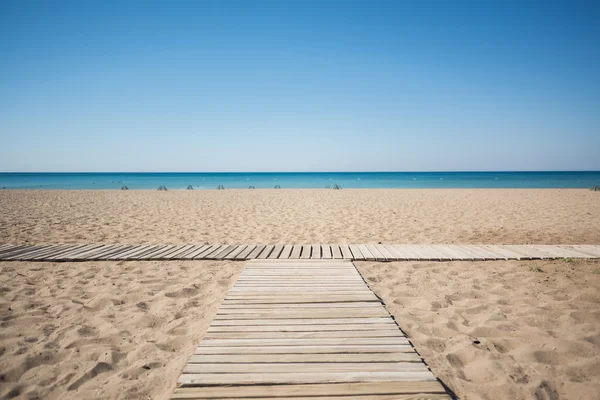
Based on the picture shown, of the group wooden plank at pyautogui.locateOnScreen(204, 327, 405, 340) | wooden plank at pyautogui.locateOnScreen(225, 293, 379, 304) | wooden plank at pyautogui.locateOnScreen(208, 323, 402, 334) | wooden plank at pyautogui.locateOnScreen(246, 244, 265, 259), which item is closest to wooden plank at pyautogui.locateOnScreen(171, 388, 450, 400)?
wooden plank at pyautogui.locateOnScreen(204, 327, 405, 340)

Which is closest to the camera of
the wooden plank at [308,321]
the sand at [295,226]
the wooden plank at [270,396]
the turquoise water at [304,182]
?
the wooden plank at [270,396]

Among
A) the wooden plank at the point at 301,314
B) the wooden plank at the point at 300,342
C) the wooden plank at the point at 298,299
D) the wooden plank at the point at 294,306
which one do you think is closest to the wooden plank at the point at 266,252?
the wooden plank at the point at 298,299

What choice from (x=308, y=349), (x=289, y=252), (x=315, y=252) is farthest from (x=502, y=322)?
(x=289, y=252)

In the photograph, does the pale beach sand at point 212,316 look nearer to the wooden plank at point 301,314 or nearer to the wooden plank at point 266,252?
the wooden plank at point 301,314

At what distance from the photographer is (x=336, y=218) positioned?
33.9 ft

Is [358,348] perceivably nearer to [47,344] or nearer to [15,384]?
[15,384]

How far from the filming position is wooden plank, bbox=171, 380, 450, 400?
197cm

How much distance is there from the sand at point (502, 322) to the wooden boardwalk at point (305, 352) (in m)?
0.34

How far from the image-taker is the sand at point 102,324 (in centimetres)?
230

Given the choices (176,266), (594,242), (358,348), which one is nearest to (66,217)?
(176,266)

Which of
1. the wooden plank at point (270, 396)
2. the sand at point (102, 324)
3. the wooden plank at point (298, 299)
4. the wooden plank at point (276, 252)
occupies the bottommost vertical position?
the sand at point (102, 324)

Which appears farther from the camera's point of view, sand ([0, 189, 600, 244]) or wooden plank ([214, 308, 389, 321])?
sand ([0, 189, 600, 244])

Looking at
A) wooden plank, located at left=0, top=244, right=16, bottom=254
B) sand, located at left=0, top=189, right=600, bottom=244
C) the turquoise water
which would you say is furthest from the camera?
the turquoise water

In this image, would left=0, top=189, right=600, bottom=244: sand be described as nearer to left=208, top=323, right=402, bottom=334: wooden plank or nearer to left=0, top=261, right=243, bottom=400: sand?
left=0, top=261, right=243, bottom=400: sand
